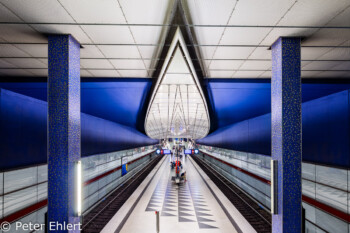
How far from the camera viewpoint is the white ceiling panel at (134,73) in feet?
23.7

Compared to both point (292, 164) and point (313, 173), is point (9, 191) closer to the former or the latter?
point (292, 164)

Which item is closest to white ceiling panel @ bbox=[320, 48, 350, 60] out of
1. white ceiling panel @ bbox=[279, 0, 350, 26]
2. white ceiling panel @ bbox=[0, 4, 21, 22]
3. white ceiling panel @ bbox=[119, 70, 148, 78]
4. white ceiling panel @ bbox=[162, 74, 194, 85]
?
white ceiling panel @ bbox=[279, 0, 350, 26]

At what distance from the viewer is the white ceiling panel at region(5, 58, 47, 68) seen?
596cm

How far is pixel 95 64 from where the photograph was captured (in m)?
6.42

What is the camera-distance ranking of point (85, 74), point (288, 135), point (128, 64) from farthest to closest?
1. point (85, 74)
2. point (128, 64)
3. point (288, 135)

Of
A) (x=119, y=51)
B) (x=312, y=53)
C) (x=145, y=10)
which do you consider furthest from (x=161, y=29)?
(x=312, y=53)

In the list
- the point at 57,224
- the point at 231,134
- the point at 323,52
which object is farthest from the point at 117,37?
the point at 231,134

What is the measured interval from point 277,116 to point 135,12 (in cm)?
352

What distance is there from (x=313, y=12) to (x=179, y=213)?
865 centimetres

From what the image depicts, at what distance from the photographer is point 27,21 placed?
407 cm

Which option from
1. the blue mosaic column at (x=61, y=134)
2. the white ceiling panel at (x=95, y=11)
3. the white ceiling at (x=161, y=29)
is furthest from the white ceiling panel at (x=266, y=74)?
the blue mosaic column at (x=61, y=134)

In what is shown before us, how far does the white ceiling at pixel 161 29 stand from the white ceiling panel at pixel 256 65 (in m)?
0.03

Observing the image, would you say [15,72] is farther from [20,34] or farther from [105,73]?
[20,34]

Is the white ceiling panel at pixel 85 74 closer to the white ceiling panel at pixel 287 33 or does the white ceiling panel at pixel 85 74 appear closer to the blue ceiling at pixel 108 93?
the blue ceiling at pixel 108 93
